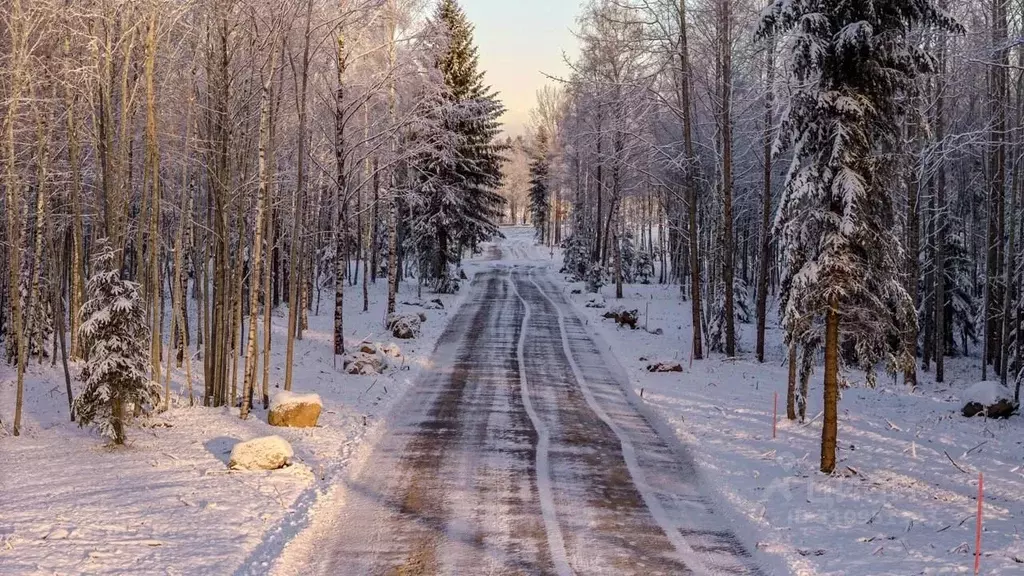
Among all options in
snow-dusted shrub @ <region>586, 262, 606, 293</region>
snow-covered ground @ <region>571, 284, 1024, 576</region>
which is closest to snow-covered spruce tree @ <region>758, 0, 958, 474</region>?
snow-covered ground @ <region>571, 284, 1024, 576</region>

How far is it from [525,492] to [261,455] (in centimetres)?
415

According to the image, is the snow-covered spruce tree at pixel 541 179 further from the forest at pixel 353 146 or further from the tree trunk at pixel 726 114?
the tree trunk at pixel 726 114

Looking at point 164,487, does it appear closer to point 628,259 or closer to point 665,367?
point 665,367

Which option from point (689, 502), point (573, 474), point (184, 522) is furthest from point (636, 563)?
point (184, 522)

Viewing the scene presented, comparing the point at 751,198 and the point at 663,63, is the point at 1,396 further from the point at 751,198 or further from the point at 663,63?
the point at 751,198

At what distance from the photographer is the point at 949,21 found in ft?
35.6

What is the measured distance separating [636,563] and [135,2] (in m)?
13.3

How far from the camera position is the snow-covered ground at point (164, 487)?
307 inches

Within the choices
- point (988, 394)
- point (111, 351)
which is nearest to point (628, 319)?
point (988, 394)

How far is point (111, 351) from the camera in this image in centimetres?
1184

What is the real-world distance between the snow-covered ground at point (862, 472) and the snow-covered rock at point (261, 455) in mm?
6768

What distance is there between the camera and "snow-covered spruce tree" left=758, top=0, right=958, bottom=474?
35.3 ft

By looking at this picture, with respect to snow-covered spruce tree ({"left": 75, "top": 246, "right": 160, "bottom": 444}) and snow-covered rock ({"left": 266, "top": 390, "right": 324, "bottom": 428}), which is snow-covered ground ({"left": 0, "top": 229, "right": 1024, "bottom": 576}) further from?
snow-covered spruce tree ({"left": 75, "top": 246, "right": 160, "bottom": 444})

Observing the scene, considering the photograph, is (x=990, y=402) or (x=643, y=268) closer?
(x=990, y=402)
